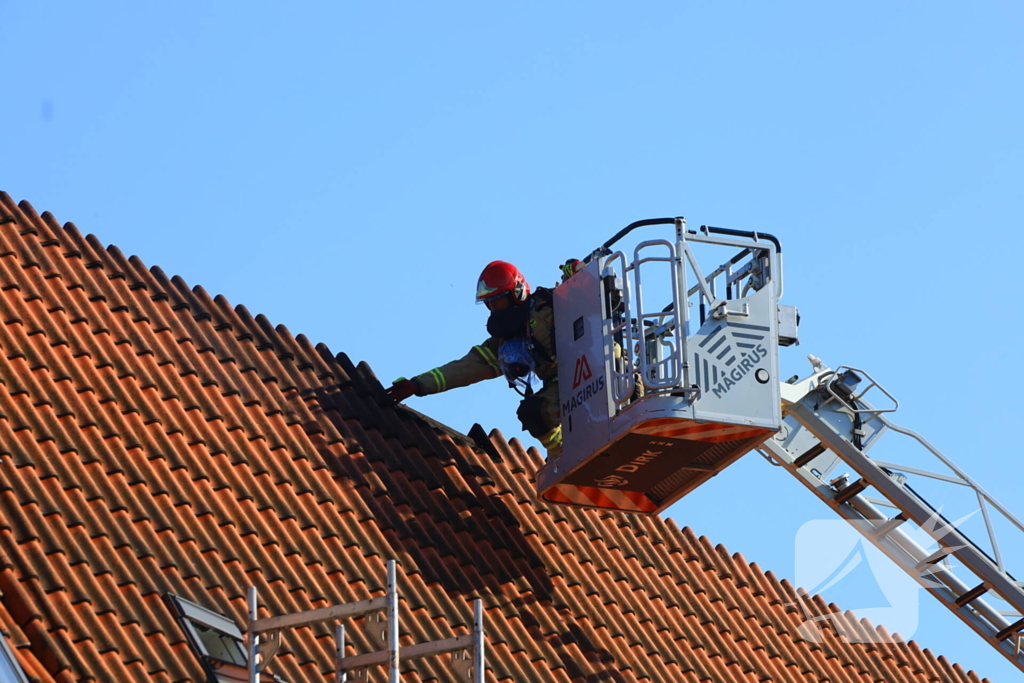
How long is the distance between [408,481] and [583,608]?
1.71 meters

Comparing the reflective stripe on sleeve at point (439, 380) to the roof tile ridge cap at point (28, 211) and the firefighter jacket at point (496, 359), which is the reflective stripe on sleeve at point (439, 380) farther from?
the roof tile ridge cap at point (28, 211)

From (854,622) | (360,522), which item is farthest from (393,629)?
(854,622)

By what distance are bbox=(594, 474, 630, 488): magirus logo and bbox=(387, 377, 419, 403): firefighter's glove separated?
5.97 ft

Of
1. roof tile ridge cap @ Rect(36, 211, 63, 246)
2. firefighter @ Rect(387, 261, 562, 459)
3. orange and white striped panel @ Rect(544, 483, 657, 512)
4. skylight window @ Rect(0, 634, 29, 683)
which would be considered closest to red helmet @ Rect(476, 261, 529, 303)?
firefighter @ Rect(387, 261, 562, 459)

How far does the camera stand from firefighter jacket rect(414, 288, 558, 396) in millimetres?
15688

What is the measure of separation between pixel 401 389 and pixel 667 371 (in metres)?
2.75

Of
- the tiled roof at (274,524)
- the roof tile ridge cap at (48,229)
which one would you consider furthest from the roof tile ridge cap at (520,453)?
the roof tile ridge cap at (48,229)

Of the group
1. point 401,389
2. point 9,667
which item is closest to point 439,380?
point 401,389

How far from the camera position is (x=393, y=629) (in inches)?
412

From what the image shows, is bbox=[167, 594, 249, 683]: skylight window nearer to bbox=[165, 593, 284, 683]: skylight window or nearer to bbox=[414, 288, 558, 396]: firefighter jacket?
bbox=[165, 593, 284, 683]: skylight window

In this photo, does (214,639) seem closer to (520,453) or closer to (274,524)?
(274,524)

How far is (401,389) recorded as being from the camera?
15.9 metres

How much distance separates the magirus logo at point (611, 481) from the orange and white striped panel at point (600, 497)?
93mm

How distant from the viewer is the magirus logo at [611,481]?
15148mm
